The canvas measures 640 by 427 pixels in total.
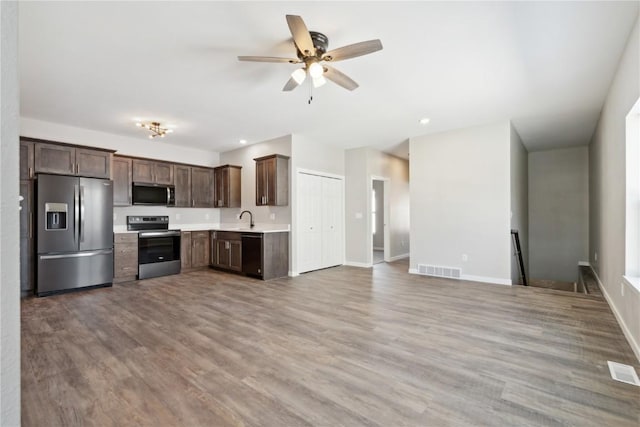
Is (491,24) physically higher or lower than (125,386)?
higher

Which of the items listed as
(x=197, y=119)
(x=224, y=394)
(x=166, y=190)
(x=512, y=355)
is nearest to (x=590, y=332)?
(x=512, y=355)

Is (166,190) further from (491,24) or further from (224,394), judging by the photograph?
(491,24)

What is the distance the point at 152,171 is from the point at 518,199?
741 centimetres

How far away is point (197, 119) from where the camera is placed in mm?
4906

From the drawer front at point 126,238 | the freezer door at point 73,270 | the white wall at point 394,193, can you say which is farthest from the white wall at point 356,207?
the freezer door at point 73,270

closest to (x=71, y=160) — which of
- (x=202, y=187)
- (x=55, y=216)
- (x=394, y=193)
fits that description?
(x=55, y=216)

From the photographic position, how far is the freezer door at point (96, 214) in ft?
15.7

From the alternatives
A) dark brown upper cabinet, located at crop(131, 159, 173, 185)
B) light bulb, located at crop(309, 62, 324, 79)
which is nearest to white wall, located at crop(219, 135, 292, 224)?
dark brown upper cabinet, located at crop(131, 159, 173, 185)

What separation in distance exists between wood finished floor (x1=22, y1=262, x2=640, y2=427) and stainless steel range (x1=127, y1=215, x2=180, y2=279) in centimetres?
144

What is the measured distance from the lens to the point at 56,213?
457cm

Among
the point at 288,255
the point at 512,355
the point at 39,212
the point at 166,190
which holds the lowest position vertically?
the point at 512,355

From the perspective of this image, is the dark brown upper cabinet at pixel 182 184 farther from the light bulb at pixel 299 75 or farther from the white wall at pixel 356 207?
the light bulb at pixel 299 75

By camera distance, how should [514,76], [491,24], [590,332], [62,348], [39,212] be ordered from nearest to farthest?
[491,24] < [62,348] < [590,332] < [514,76] < [39,212]

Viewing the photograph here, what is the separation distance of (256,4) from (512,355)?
3.50m
